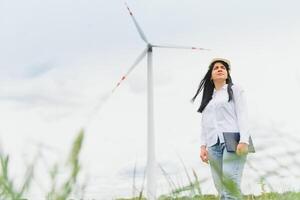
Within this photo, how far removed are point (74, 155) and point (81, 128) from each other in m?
0.09

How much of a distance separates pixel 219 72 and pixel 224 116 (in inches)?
29.9

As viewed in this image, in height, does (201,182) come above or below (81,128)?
below

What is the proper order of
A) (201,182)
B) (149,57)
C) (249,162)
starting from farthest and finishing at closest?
1. (149,57)
2. (249,162)
3. (201,182)

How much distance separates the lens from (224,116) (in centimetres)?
926

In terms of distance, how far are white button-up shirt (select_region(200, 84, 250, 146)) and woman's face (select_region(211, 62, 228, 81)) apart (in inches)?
11.0

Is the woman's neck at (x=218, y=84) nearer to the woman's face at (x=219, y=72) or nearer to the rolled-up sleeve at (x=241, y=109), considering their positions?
the woman's face at (x=219, y=72)

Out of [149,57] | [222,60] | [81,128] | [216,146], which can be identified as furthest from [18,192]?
[149,57]

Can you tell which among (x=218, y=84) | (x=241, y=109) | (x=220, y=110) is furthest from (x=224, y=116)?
(x=218, y=84)

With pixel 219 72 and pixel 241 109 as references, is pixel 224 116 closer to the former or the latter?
pixel 241 109

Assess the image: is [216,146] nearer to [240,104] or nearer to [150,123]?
[240,104]

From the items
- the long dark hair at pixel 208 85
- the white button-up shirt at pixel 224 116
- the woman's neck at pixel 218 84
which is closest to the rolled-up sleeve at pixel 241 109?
the white button-up shirt at pixel 224 116

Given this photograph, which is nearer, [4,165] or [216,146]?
[4,165]

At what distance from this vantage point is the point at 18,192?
52.1 inches

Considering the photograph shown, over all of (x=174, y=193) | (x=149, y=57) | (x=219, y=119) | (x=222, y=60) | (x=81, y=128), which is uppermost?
(x=149, y=57)
